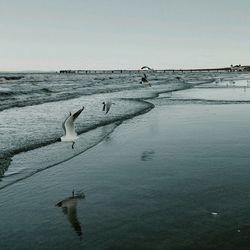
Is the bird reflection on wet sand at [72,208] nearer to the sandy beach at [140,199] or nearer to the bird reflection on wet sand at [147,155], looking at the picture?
the sandy beach at [140,199]

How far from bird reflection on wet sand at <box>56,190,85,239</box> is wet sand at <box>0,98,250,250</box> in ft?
0.06

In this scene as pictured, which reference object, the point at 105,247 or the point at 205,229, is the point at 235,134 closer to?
the point at 205,229

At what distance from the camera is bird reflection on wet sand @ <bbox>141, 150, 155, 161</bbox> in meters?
10.6

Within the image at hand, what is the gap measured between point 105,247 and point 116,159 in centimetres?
512

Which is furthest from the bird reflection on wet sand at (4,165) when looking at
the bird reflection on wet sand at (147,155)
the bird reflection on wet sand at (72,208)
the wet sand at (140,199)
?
the bird reflection on wet sand at (147,155)

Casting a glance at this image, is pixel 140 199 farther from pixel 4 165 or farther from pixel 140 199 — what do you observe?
pixel 4 165

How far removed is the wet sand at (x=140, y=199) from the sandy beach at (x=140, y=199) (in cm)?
1

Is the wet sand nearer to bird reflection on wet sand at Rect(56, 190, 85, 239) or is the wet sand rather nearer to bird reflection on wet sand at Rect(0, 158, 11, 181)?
bird reflection on wet sand at Rect(56, 190, 85, 239)

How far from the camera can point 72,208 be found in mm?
7359

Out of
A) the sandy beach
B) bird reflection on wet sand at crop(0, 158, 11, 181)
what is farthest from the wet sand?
bird reflection on wet sand at crop(0, 158, 11, 181)

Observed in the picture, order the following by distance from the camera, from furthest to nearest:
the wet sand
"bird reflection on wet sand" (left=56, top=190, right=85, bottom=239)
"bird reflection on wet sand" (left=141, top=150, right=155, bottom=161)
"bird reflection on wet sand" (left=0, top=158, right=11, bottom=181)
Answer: "bird reflection on wet sand" (left=141, top=150, right=155, bottom=161) < "bird reflection on wet sand" (left=0, top=158, right=11, bottom=181) < "bird reflection on wet sand" (left=56, top=190, right=85, bottom=239) < the wet sand

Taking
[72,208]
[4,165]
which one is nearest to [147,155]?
[4,165]

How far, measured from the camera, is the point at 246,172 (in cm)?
902

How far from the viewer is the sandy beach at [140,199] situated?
6.05 m
